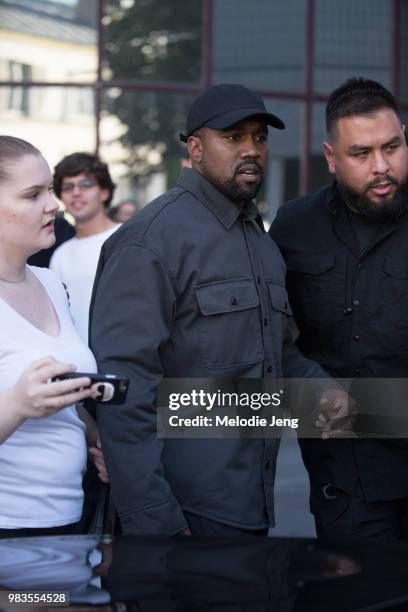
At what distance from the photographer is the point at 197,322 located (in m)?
2.94

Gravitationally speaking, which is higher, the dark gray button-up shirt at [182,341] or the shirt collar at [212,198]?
the shirt collar at [212,198]

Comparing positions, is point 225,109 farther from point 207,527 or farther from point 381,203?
point 207,527

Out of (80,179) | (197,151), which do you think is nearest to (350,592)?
(197,151)

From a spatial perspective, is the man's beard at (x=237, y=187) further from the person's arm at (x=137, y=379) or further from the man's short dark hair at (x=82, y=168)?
the man's short dark hair at (x=82, y=168)

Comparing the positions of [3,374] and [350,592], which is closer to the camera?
[350,592]

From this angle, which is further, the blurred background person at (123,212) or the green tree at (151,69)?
the green tree at (151,69)

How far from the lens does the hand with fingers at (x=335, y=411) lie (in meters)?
3.16

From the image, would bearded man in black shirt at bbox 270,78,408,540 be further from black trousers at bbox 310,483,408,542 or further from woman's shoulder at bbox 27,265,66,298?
woman's shoulder at bbox 27,265,66,298

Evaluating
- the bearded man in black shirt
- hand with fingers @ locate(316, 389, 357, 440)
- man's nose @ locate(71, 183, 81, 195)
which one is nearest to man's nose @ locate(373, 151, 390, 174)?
the bearded man in black shirt

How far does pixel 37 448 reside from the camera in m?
2.69

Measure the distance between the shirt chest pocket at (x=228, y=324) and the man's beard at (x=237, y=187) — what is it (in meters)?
0.26

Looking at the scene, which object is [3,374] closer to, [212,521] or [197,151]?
[212,521]

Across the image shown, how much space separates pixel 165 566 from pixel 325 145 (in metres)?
1.91

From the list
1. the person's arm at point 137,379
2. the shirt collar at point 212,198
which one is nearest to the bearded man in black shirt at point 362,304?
the shirt collar at point 212,198
